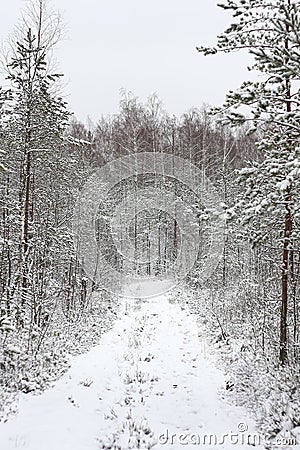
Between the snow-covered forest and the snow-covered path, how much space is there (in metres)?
0.04

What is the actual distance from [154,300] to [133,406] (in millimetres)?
12784

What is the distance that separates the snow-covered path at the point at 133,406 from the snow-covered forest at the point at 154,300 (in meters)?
0.04

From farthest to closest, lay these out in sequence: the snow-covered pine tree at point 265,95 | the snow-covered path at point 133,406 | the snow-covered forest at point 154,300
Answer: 1. the snow-covered forest at point 154,300
2. the snow-covered pine tree at point 265,95
3. the snow-covered path at point 133,406

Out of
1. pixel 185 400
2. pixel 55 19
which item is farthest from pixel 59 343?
pixel 55 19

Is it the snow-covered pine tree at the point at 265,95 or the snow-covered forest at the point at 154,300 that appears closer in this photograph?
the snow-covered pine tree at the point at 265,95

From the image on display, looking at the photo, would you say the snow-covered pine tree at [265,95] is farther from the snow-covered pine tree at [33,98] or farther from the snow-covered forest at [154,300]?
the snow-covered pine tree at [33,98]

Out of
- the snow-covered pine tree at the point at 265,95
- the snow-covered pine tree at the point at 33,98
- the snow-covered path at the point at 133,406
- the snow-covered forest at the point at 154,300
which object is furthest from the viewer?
the snow-covered pine tree at the point at 33,98

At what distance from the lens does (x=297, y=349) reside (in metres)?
8.66

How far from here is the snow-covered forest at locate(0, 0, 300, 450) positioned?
6535 millimetres

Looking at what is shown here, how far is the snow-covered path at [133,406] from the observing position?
6121mm

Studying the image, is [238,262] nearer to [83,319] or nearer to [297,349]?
[83,319]

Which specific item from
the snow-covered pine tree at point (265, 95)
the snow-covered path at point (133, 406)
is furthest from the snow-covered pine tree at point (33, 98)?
the snow-covered pine tree at point (265, 95)

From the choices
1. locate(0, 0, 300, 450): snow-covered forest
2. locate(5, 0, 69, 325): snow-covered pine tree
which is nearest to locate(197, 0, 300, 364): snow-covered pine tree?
locate(0, 0, 300, 450): snow-covered forest

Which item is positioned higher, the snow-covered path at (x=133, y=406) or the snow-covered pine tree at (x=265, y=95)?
the snow-covered pine tree at (x=265, y=95)
